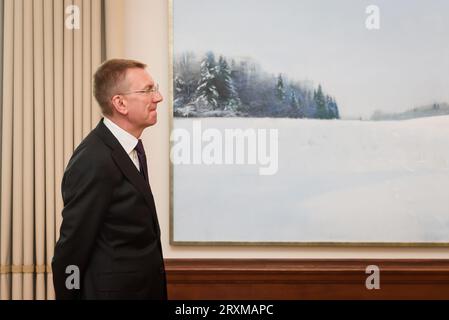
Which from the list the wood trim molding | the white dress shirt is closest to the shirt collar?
the white dress shirt

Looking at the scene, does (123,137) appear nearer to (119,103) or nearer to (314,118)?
(119,103)

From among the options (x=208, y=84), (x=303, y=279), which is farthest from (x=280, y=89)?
(x=303, y=279)

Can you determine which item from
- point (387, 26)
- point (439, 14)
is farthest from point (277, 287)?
point (439, 14)

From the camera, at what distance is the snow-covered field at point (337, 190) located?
3094mm

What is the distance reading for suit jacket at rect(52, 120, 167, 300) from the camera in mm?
1852

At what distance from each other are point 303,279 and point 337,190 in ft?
1.68

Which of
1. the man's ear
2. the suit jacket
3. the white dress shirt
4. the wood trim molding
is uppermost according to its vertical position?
the man's ear

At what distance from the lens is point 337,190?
3.10m

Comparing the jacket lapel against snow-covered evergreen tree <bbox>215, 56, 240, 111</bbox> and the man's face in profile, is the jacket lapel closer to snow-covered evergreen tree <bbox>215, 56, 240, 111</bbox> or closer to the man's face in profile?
the man's face in profile

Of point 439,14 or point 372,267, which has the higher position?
point 439,14

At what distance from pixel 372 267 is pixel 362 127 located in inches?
29.7

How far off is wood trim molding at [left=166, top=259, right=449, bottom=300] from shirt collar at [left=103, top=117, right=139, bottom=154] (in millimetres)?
1220
